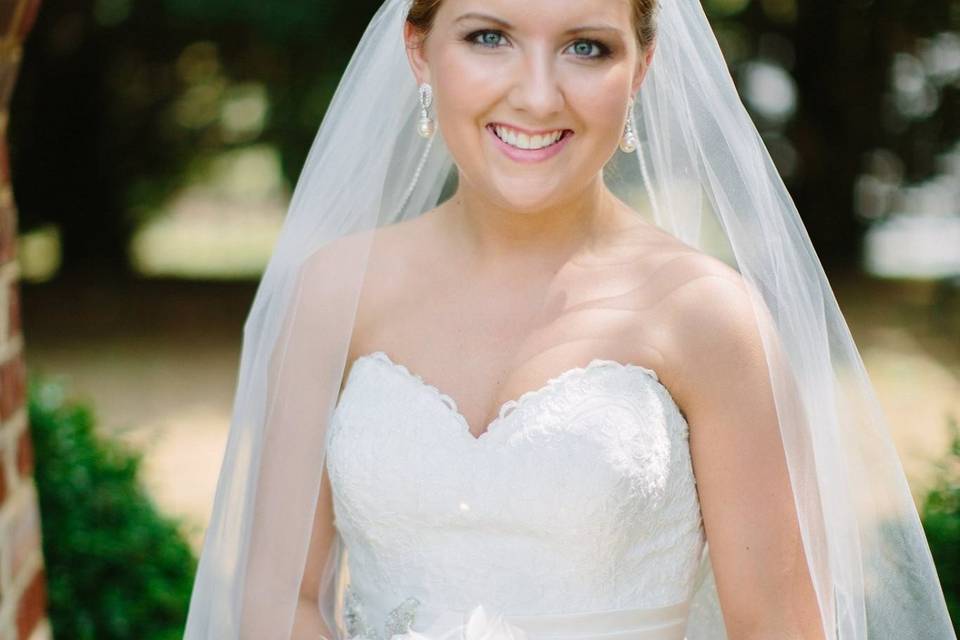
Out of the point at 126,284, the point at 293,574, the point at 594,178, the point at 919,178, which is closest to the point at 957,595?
the point at 594,178

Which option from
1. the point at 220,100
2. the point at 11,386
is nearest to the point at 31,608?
the point at 11,386

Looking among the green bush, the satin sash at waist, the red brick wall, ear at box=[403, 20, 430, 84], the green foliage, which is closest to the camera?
the satin sash at waist

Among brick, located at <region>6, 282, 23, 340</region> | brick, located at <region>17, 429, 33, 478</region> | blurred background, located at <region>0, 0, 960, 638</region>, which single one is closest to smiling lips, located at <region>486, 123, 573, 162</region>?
brick, located at <region>6, 282, 23, 340</region>

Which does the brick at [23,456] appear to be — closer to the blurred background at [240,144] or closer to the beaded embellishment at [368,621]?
the beaded embellishment at [368,621]

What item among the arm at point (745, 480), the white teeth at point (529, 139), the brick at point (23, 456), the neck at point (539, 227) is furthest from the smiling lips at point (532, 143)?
the brick at point (23, 456)

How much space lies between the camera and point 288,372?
8.32 ft

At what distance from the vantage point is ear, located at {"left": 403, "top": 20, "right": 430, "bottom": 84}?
2490mm

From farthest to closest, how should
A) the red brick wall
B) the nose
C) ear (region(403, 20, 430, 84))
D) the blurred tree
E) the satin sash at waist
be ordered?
the blurred tree < the red brick wall < ear (region(403, 20, 430, 84)) < the satin sash at waist < the nose

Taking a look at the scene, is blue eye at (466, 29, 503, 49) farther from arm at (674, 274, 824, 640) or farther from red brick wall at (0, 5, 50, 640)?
red brick wall at (0, 5, 50, 640)

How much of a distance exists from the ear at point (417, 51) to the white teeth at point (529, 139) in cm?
30

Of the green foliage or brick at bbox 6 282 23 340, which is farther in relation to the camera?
the green foliage

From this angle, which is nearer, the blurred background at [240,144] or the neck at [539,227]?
the neck at [539,227]

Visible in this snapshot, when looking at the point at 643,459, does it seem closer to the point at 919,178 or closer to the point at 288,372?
the point at 288,372

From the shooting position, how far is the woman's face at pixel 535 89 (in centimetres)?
224
